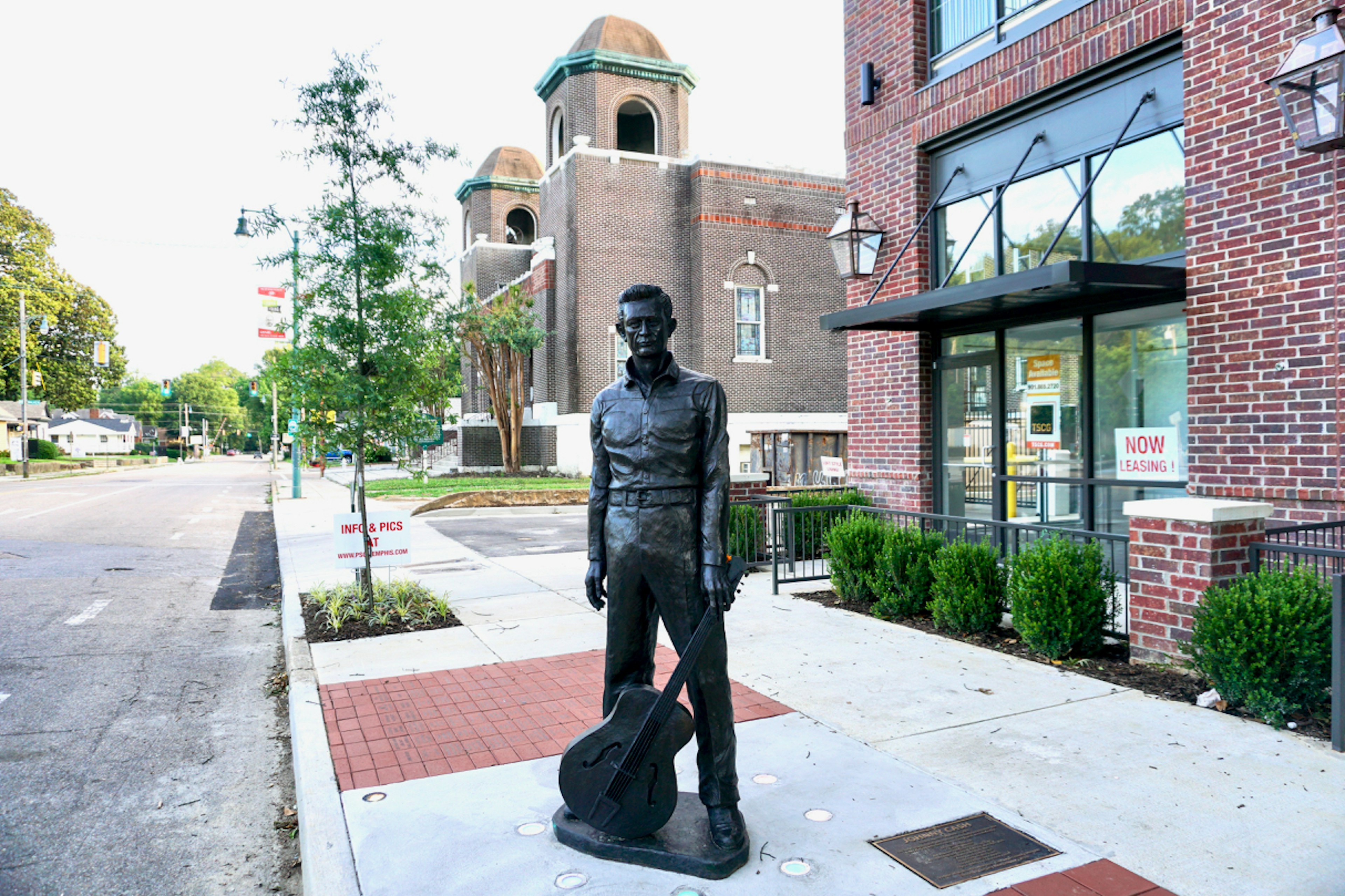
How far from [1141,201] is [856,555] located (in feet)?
13.5

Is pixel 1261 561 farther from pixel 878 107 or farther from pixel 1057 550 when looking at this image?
pixel 878 107

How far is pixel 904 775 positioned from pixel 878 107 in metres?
8.62

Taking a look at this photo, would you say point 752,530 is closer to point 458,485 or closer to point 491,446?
point 458,485

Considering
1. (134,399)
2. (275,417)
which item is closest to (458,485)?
(275,417)

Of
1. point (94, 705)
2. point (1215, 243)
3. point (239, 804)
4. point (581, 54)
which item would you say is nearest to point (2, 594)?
point (94, 705)

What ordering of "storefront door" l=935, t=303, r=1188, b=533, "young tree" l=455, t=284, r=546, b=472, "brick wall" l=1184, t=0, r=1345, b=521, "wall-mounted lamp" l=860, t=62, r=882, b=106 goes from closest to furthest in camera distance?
"brick wall" l=1184, t=0, r=1345, b=521 < "storefront door" l=935, t=303, r=1188, b=533 < "wall-mounted lamp" l=860, t=62, r=882, b=106 < "young tree" l=455, t=284, r=546, b=472

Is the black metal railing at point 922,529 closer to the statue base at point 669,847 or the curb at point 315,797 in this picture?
the statue base at point 669,847

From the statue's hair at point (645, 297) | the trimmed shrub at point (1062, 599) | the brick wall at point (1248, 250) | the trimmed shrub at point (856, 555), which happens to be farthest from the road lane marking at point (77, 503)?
the brick wall at point (1248, 250)

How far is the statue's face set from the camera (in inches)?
139

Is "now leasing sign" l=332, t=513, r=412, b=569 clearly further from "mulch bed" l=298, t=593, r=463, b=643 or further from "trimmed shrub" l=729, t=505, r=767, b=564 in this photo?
"trimmed shrub" l=729, t=505, r=767, b=564

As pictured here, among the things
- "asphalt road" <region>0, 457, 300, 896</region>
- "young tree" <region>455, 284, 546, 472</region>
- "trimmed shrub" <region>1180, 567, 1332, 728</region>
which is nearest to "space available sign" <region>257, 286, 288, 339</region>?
"young tree" <region>455, 284, 546, 472</region>

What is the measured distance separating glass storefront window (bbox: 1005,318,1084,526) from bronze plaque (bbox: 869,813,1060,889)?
18.0 ft

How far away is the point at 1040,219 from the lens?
8.75 meters

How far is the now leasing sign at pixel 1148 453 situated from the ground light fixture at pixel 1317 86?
251 cm
